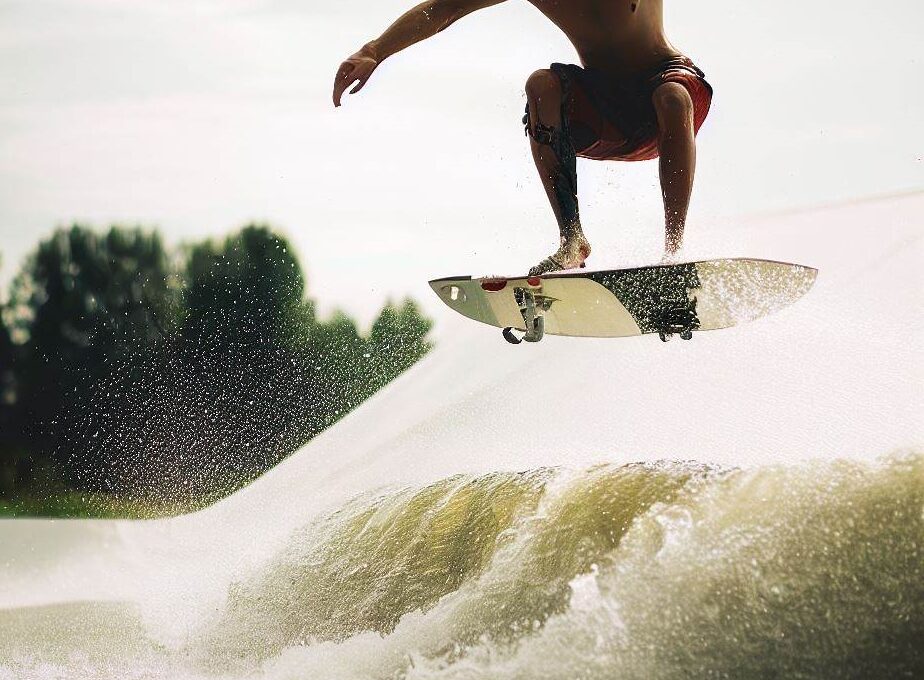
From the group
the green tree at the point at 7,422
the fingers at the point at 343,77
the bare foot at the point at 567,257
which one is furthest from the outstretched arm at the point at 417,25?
the green tree at the point at 7,422

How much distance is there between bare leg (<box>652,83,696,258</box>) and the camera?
5.84 metres

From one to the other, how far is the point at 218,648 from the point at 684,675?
158 inches

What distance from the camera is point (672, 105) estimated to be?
19.1ft

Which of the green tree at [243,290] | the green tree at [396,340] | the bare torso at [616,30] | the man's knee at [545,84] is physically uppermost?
the bare torso at [616,30]

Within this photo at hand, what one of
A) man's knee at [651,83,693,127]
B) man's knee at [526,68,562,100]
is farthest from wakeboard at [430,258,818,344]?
man's knee at [526,68,562,100]

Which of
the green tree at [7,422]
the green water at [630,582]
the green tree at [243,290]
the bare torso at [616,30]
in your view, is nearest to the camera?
the green water at [630,582]

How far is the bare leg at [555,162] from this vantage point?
242 inches

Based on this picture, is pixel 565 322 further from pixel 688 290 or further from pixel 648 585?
pixel 648 585

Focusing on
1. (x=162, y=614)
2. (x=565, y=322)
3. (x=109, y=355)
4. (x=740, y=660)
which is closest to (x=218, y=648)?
(x=162, y=614)

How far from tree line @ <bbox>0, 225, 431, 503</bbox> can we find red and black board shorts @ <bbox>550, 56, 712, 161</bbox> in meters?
14.9

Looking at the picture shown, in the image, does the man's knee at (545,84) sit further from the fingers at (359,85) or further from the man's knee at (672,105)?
the fingers at (359,85)

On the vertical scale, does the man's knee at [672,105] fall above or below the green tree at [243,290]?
above

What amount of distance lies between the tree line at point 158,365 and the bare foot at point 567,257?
14.7 metres

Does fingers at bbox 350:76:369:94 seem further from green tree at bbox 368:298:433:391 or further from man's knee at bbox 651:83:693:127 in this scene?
green tree at bbox 368:298:433:391
